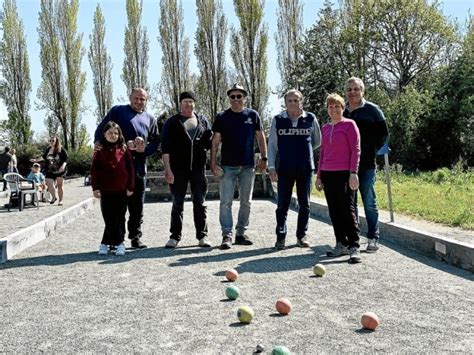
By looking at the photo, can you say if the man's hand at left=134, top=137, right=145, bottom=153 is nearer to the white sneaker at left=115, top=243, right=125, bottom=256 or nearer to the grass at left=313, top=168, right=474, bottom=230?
the white sneaker at left=115, top=243, right=125, bottom=256

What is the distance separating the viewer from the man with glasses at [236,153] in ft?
21.0

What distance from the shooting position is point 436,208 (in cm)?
823

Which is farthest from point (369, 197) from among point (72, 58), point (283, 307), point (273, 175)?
point (72, 58)

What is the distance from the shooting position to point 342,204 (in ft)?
18.4

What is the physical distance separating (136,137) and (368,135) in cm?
278

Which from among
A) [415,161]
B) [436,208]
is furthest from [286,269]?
[415,161]

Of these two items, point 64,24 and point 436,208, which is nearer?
point 436,208

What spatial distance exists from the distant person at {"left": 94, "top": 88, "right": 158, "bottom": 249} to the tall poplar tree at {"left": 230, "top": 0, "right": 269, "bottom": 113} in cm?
2851

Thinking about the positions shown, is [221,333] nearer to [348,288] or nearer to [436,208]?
[348,288]

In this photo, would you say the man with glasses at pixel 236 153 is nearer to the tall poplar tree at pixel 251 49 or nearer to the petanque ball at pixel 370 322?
the petanque ball at pixel 370 322

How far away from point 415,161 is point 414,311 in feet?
71.9

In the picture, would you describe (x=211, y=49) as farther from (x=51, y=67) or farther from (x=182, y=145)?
(x=182, y=145)

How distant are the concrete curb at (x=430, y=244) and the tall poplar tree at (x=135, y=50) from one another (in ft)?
110

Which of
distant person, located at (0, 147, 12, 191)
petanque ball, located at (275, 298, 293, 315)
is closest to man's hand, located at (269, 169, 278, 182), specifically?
petanque ball, located at (275, 298, 293, 315)
